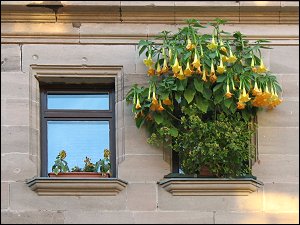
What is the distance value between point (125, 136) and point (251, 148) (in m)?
1.62

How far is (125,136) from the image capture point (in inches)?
774

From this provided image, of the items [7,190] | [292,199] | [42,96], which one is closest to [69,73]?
[42,96]

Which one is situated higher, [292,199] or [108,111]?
[108,111]

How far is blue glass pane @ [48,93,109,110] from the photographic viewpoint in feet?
66.1

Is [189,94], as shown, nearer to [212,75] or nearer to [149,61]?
[212,75]

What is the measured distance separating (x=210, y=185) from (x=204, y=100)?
110 cm

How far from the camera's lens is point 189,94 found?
19.5 m

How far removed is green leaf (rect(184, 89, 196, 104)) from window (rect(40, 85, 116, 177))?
114 cm

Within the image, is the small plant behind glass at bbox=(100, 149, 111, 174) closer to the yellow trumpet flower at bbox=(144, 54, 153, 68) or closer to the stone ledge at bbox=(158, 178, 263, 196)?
the stone ledge at bbox=(158, 178, 263, 196)

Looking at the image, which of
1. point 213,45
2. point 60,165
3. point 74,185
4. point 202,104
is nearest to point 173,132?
point 202,104

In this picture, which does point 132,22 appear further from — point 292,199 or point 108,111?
point 292,199

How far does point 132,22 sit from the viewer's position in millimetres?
20094

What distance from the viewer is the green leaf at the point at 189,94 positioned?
765 inches

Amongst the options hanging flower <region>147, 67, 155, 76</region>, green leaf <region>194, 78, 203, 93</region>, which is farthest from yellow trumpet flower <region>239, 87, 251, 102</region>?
hanging flower <region>147, 67, 155, 76</region>
